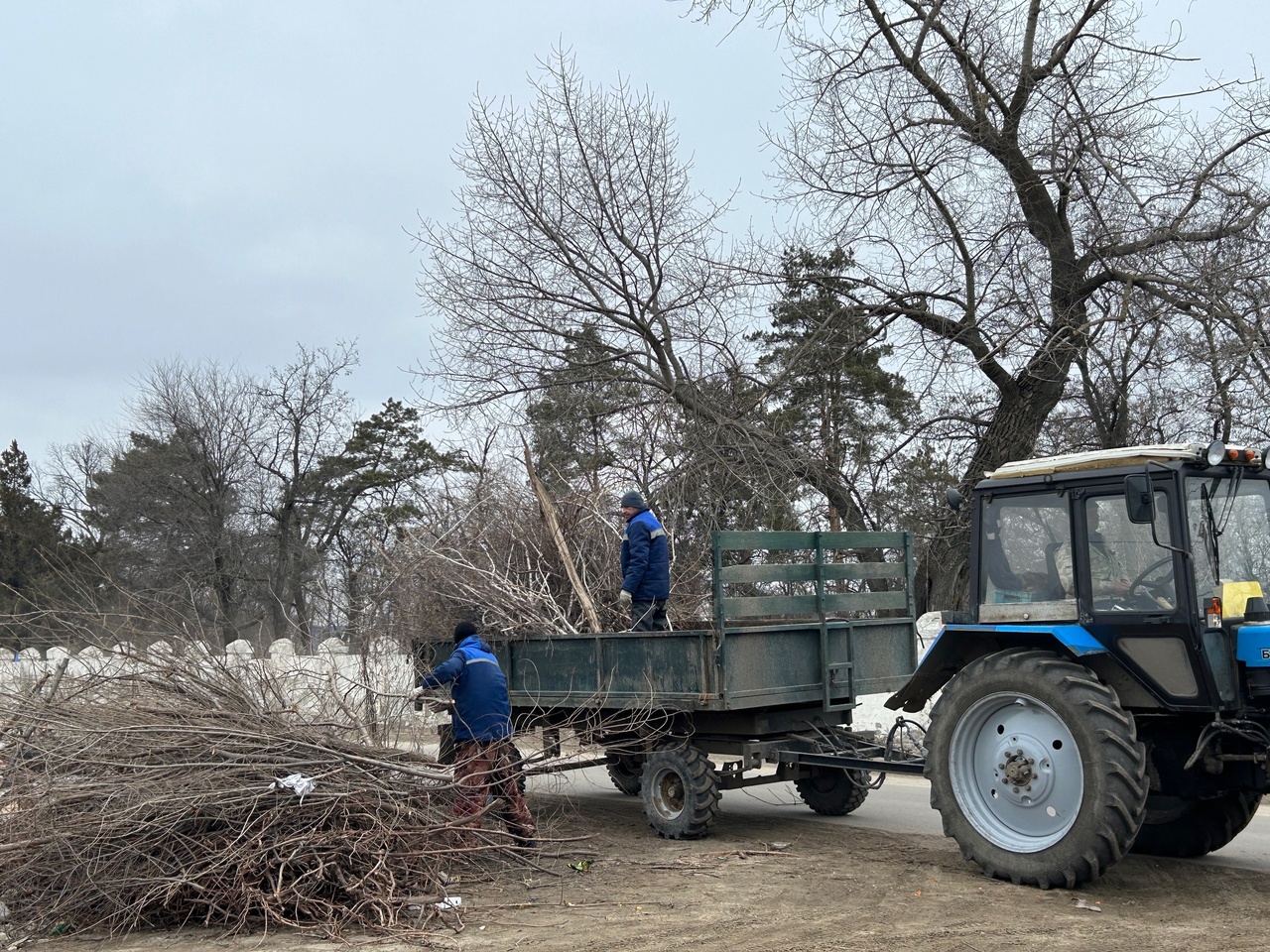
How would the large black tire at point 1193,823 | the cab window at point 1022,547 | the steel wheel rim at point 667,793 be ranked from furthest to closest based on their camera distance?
1. the steel wheel rim at point 667,793
2. the cab window at point 1022,547
3. the large black tire at point 1193,823

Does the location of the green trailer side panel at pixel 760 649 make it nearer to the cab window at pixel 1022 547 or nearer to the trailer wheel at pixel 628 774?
the trailer wheel at pixel 628 774

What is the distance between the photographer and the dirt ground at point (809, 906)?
19.4 ft

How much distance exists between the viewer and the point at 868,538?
9.42 meters

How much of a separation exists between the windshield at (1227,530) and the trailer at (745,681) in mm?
2272

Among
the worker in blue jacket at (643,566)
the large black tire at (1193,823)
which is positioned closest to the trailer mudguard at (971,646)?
the large black tire at (1193,823)

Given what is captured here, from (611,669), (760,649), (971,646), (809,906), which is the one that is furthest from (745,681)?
(809,906)

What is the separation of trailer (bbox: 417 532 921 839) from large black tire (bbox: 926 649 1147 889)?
2.03ft

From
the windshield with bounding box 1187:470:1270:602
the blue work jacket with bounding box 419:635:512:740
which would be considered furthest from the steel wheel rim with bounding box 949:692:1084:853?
the blue work jacket with bounding box 419:635:512:740

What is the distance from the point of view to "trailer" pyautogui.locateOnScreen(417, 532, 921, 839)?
27.7 feet

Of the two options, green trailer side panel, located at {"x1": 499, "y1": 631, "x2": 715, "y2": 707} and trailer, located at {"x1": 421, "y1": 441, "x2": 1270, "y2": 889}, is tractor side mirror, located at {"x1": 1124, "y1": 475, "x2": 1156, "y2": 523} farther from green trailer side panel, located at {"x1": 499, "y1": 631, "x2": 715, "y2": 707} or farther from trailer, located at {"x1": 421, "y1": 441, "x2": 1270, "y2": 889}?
green trailer side panel, located at {"x1": 499, "y1": 631, "x2": 715, "y2": 707}

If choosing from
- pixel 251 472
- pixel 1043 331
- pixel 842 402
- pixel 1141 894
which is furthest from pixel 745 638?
pixel 251 472

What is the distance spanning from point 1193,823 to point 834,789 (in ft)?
9.71

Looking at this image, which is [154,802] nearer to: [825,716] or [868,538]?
[825,716]

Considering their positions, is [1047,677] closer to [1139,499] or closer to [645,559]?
[1139,499]
